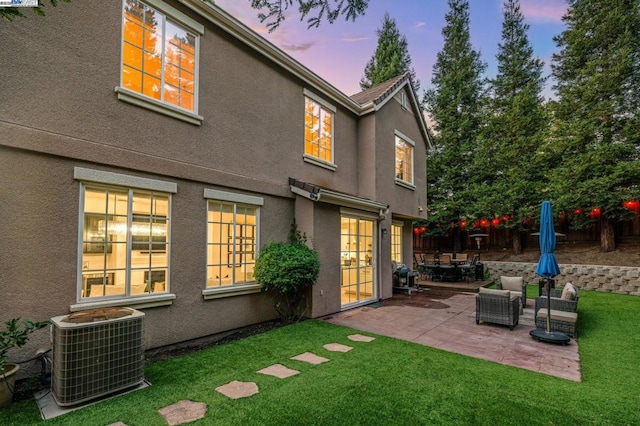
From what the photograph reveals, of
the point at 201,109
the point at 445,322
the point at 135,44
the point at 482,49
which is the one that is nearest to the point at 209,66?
the point at 201,109

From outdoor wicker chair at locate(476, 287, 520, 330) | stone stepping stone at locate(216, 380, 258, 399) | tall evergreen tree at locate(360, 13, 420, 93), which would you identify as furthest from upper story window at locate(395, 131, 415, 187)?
tall evergreen tree at locate(360, 13, 420, 93)

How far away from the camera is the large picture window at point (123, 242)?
199 inches

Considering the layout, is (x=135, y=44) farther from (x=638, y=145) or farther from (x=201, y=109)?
(x=638, y=145)

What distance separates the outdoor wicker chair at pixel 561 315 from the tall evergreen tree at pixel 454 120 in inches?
513

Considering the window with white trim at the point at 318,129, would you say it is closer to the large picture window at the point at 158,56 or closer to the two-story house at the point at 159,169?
the two-story house at the point at 159,169

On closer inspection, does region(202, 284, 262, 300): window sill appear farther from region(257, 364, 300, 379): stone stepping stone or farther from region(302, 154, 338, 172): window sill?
region(302, 154, 338, 172): window sill

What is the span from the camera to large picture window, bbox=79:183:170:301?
199 inches

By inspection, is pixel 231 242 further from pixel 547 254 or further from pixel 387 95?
pixel 387 95

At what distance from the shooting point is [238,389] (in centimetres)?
425

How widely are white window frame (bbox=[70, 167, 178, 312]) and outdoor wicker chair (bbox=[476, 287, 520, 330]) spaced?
23.3 feet

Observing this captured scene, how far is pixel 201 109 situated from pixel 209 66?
3.31 feet

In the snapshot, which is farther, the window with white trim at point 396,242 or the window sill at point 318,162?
the window with white trim at point 396,242

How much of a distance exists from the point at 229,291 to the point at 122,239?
237 centimetres

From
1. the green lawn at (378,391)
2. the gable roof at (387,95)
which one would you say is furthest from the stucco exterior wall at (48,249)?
the gable roof at (387,95)
